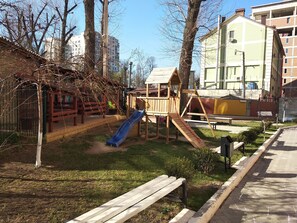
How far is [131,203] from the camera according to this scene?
3.57 metres

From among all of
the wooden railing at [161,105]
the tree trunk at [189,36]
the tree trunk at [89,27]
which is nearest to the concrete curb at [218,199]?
the wooden railing at [161,105]

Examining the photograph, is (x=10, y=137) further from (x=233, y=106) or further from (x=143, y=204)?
(x=233, y=106)

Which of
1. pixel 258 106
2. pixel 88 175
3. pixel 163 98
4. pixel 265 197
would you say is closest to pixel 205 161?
pixel 265 197

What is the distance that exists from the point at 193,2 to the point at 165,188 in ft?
44.5

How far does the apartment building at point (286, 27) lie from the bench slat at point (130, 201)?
64725mm

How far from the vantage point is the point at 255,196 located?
5246mm

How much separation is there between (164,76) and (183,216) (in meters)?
7.87

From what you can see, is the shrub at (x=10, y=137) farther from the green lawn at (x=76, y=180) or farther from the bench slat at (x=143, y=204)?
the bench slat at (x=143, y=204)

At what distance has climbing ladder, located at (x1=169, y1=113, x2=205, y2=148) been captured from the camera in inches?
392

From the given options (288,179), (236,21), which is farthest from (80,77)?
(236,21)

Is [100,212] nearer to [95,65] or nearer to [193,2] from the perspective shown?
[95,65]

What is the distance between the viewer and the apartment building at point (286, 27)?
59.0 m

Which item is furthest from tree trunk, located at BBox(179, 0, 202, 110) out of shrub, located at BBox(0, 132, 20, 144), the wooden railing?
shrub, located at BBox(0, 132, 20, 144)

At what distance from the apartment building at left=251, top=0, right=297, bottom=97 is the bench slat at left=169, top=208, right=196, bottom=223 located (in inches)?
2551
